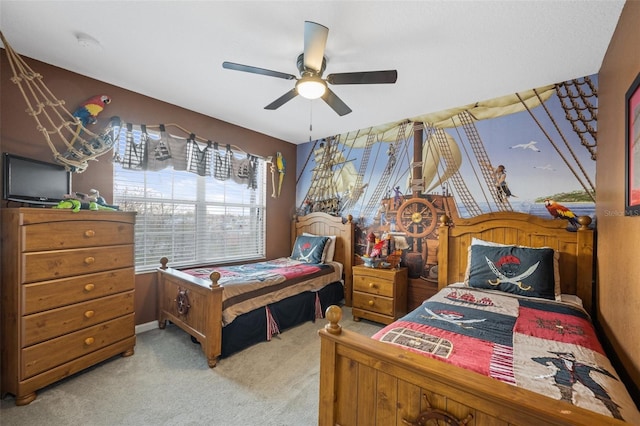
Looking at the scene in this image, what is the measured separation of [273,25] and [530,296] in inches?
107

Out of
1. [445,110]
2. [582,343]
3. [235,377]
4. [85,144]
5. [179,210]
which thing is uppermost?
[445,110]

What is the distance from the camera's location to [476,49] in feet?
6.61

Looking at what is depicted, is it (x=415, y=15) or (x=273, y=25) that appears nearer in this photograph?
(x=415, y=15)

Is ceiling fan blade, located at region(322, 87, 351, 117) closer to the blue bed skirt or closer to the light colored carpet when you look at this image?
the blue bed skirt

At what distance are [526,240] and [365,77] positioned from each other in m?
2.11

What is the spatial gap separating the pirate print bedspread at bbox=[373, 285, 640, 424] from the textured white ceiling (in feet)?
6.13

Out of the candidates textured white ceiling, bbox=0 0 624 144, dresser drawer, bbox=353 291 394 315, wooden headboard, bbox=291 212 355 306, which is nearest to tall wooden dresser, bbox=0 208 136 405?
textured white ceiling, bbox=0 0 624 144

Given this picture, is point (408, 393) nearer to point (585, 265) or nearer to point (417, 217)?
point (585, 265)

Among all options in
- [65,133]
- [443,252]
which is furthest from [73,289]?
[443,252]

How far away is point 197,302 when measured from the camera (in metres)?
2.39

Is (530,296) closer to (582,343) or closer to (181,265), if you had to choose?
(582,343)

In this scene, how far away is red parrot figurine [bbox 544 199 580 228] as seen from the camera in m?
2.40

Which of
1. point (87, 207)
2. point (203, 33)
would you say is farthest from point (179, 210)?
point (203, 33)

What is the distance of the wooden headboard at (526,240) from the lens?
2.26m
